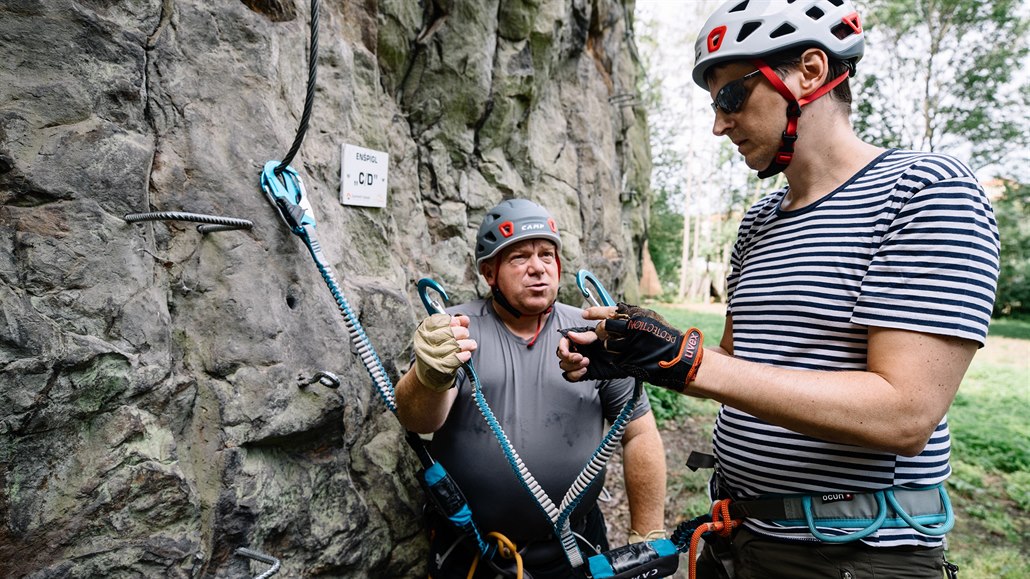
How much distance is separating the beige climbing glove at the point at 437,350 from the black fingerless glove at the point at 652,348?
67cm

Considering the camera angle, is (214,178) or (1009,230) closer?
(214,178)

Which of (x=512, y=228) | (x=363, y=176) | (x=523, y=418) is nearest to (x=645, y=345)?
(x=523, y=418)

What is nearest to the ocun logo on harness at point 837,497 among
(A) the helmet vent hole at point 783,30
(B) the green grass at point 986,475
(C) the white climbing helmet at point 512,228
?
(A) the helmet vent hole at point 783,30

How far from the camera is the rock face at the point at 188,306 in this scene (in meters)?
1.70

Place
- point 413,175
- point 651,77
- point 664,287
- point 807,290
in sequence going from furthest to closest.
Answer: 1. point 664,287
2. point 651,77
3. point 413,175
4. point 807,290

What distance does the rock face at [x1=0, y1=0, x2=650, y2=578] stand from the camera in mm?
1697

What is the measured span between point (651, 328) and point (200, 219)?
1.63m

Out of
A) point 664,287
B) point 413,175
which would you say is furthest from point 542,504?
point 664,287

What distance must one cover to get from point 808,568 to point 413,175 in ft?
10.2

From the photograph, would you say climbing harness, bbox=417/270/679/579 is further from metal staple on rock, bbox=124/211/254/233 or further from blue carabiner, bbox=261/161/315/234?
metal staple on rock, bbox=124/211/254/233

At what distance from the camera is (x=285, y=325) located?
7.55 ft

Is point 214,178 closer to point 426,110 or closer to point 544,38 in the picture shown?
point 426,110

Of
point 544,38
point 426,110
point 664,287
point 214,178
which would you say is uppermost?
point 544,38

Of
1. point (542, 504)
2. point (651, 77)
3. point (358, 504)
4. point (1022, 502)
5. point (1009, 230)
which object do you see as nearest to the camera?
point (542, 504)
